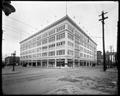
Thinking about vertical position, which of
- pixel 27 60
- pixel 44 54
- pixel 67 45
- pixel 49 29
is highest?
pixel 49 29

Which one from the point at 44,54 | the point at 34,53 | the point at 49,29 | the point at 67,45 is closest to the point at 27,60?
the point at 34,53

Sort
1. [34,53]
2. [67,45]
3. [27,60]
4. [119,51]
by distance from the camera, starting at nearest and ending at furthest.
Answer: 1. [119,51]
2. [67,45]
3. [34,53]
4. [27,60]

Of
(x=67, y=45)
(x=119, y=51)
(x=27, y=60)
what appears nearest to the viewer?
(x=119, y=51)

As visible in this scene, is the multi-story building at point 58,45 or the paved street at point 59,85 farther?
the multi-story building at point 58,45

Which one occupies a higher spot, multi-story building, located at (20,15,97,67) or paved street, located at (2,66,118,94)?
multi-story building, located at (20,15,97,67)

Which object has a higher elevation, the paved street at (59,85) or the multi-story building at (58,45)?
the multi-story building at (58,45)

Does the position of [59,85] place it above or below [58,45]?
below

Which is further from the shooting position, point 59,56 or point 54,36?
point 54,36

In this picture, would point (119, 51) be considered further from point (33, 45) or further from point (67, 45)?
point (33, 45)

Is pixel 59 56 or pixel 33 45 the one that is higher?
pixel 33 45

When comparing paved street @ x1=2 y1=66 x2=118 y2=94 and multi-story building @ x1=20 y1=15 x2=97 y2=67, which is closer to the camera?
paved street @ x1=2 y1=66 x2=118 y2=94

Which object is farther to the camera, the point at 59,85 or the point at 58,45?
the point at 58,45

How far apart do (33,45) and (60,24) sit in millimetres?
29061

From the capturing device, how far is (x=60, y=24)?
40.7 meters
